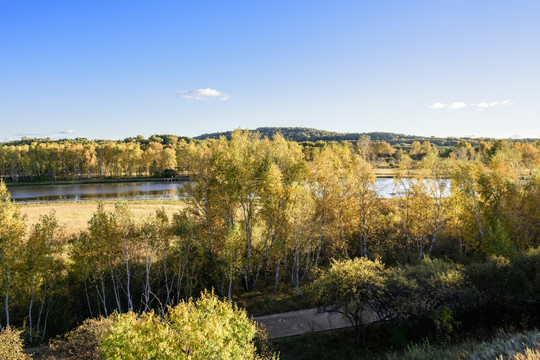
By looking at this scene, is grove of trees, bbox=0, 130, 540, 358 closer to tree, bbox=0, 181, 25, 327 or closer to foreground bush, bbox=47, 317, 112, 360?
tree, bbox=0, 181, 25, 327

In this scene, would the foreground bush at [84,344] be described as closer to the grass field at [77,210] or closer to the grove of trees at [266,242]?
the grove of trees at [266,242]

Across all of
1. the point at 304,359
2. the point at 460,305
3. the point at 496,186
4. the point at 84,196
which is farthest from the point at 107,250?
the point at 84,196

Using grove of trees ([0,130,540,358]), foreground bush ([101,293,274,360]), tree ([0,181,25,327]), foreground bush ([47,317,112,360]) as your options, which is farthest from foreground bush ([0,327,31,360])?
tree ([0,181,25,327])

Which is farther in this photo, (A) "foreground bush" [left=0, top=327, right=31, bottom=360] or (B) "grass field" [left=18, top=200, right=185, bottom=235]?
(B) "grass field" [left=18, top=200, right=185, bottom=235]

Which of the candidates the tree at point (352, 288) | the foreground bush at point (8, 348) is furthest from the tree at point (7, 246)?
the tree at point (352, 288)

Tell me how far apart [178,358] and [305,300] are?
62.1 ft

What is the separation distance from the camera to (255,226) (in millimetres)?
30969

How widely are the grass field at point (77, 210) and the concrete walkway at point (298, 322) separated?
26862 millimetres

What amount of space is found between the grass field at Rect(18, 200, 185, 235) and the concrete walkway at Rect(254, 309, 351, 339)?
26862mm

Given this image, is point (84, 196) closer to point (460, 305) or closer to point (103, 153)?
point (103, 153)

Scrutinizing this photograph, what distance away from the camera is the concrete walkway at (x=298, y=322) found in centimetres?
2290

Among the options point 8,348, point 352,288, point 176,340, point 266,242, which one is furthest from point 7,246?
point 352,288

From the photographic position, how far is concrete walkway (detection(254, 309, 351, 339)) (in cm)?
2290

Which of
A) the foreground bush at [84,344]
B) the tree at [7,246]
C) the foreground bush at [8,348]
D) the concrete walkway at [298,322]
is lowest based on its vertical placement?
the concrete walkway at [298,322]
